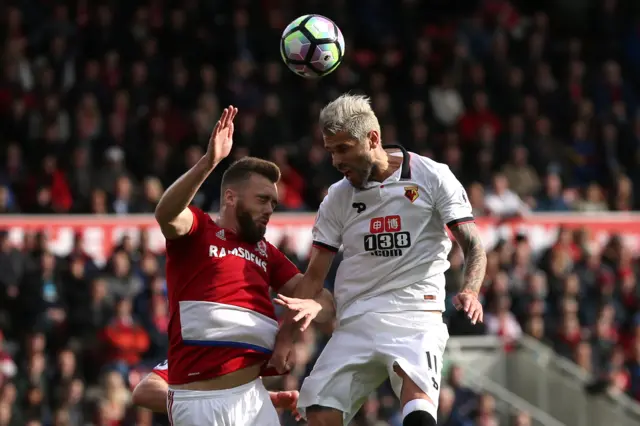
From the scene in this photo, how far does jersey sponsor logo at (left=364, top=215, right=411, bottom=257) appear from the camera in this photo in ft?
25.2

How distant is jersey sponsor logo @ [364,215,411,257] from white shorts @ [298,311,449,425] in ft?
1.25

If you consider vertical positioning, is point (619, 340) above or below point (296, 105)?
below

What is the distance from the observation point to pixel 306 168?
17.8 m

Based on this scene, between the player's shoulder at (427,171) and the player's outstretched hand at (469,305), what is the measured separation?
829mm

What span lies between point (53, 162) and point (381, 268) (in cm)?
930

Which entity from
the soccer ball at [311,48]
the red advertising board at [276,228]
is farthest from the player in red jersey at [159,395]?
the red advertising board at [276,228]

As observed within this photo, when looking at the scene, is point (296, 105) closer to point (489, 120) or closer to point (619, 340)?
point (489, 120)

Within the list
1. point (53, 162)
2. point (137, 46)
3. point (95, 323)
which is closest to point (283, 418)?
point (95, 323)

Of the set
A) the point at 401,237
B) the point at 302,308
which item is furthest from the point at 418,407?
the point at 401,237

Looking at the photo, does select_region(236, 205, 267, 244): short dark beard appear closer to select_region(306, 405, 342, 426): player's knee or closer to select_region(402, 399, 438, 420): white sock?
select_region(306, 405, 342, 426): player's knee

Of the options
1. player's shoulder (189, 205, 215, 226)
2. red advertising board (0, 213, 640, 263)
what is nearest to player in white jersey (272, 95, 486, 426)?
player's shoulder (189, 205, 215, 226)

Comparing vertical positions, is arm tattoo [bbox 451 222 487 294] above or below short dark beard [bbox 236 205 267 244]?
below

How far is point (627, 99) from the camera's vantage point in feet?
71.2

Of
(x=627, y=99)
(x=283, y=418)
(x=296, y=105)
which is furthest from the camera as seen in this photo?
(x=627, y=99)
